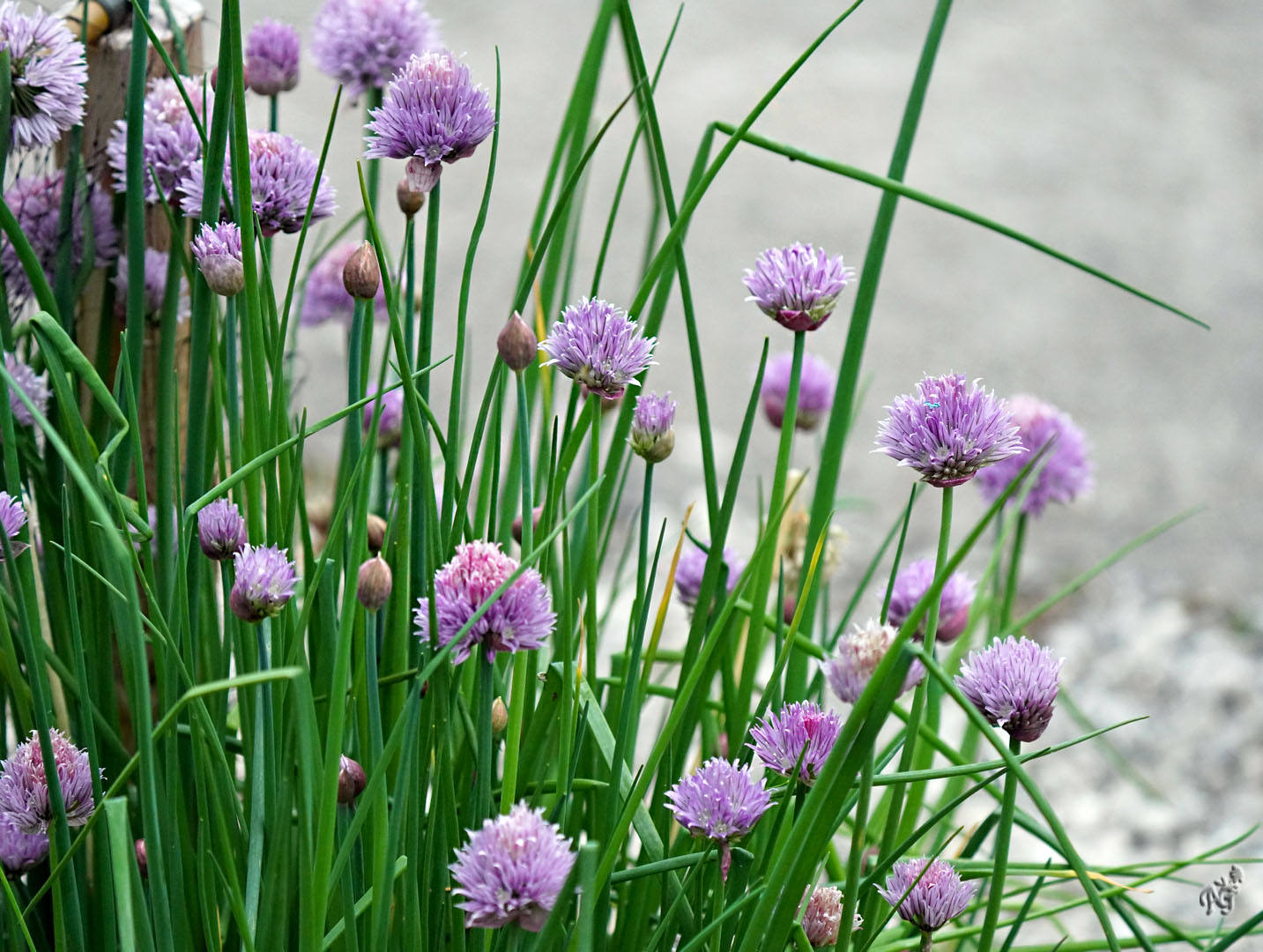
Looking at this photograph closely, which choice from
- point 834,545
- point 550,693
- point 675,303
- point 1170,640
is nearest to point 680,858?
point 550,693

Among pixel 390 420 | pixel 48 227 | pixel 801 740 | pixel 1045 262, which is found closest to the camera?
pixel 801 740

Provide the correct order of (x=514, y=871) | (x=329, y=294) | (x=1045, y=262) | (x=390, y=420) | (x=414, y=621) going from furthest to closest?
(x=1045, y=262)
(x=329, y=294)
(x=390, y=420)
(x=414, y=621)
(x=514, y=871)

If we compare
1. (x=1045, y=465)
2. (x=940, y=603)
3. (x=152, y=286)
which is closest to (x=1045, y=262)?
(x=1045, y=465)

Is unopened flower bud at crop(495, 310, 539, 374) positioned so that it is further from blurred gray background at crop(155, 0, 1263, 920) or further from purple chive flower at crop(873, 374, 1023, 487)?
blurred gray background at crop(155, 0, 1263, 920)

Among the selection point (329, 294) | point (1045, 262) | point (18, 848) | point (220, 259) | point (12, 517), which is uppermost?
point (1045, 262)

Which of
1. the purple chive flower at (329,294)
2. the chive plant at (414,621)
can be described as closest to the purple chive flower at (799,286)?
the chive plant at (414,621)

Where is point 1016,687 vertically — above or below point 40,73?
below

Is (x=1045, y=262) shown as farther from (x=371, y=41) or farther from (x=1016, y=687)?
(x=1016, y=687)
